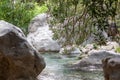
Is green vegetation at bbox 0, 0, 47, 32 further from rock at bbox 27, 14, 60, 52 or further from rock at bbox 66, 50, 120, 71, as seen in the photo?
rock at bbox 66, 50, 120, 71

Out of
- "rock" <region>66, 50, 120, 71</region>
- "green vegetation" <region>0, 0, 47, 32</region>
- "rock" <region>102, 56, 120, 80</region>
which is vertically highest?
"green vegetation" <region>0, 0, 47, 32</region>

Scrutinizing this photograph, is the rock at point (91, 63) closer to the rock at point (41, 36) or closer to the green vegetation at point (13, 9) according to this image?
the green vegetation at point (13, 9)

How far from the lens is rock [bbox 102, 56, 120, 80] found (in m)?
9.12

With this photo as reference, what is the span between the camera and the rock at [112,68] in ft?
29.9

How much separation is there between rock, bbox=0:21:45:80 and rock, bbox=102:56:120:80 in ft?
10.2

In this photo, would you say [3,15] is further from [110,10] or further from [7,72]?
[110,10]

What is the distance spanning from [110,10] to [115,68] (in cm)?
325

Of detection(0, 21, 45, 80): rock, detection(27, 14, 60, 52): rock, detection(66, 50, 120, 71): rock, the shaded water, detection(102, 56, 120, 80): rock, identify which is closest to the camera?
detection(102, 56, 120, 80): rock

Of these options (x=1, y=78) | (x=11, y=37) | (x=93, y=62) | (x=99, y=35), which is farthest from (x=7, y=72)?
(x=93, y=62)

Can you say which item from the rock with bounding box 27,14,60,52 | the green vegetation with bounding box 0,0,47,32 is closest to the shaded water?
the green vegetation with bounding box 0,0,47,32

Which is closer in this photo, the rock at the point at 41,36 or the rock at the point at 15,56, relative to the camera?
the rock at the point at 15,56

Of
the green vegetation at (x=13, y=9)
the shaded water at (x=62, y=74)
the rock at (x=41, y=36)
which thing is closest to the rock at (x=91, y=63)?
the shaded water at (x=62, y=74)

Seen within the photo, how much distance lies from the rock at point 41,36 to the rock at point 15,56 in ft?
44.6

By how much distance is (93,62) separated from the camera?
1817cm
